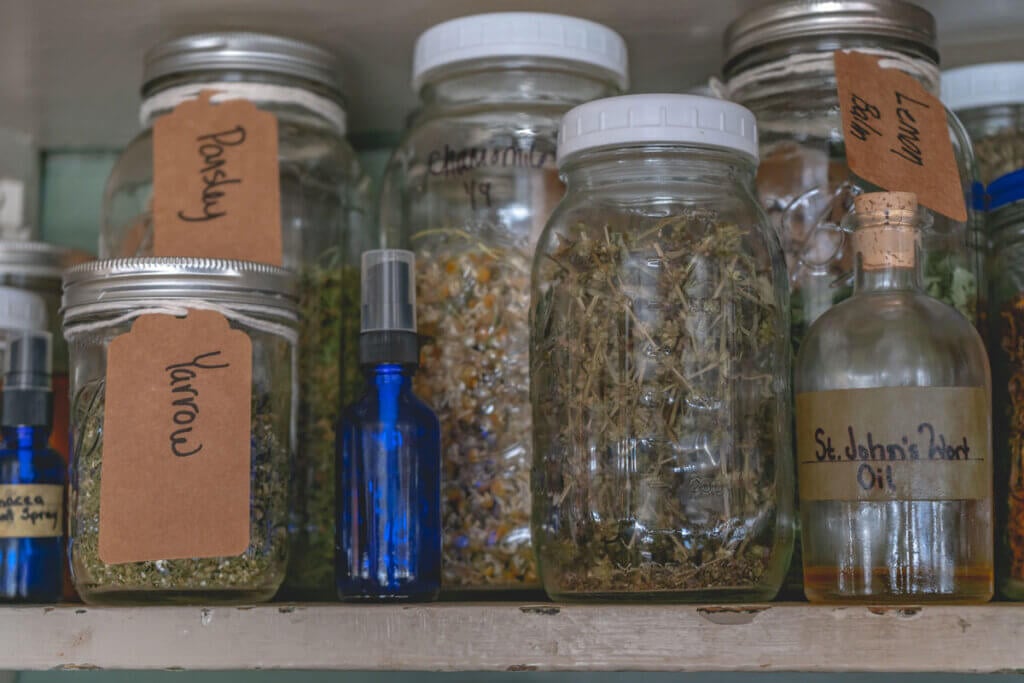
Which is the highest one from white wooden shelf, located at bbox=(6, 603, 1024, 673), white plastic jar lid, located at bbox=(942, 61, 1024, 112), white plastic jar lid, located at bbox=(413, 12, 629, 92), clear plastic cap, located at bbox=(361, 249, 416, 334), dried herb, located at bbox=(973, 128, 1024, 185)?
white plastic jar lid, located at bbox=(413, 12, 629, 92)

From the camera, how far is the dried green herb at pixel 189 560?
2.13 ft

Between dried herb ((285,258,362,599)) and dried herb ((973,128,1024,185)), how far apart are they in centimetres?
43

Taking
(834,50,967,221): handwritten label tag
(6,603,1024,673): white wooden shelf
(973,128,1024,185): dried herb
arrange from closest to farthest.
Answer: (6,603,1024,673): white wooden shelf → (834,50,967,221): handwritten label tag → (973,128,1024,185): dried herb

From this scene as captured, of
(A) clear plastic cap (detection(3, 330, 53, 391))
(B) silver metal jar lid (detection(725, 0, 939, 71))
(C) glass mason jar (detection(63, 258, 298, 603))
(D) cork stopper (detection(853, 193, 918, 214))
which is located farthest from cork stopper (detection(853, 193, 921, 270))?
(A) clear plastic cap (detection(3, 330, 53, 391))

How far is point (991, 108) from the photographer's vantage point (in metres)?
0.81

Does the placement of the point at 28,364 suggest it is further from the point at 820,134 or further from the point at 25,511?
the point at 820,134

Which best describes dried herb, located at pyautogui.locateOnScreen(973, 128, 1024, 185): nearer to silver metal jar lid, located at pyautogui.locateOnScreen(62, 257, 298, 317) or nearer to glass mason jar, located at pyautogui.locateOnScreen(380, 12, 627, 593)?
glass mason jar, located at pyautogui.locateOnScreen(380, 12, 627, 593)

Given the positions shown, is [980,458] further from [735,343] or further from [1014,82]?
[1014,82]

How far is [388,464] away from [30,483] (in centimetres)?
22

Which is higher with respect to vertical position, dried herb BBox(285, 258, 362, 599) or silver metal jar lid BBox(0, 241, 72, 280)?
silver metal jar lid BBox(0, 241, 72, 280)

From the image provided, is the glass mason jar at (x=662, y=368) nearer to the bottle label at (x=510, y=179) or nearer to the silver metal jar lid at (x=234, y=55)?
the bottle label at (x=510, y=179)

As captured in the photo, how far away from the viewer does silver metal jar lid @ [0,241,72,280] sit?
0.87 metres

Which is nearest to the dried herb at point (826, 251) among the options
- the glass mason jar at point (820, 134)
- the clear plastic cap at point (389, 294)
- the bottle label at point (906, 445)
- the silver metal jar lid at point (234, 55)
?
the glass mason jar at point (820, 134)

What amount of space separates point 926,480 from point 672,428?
0.40 ft
